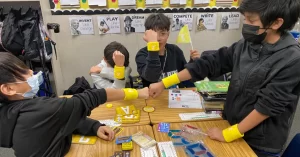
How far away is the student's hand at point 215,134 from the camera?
1067mm

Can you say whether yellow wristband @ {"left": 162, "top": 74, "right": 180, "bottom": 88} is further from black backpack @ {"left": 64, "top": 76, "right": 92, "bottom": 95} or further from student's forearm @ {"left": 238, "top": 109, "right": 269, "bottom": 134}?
black backpack @ {"left": 64, "top": 76, "right": 92, "bottom": 95}

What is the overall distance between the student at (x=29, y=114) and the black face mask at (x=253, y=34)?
822 mm

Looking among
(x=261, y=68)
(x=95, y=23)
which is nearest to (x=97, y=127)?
(x=261, y=68)

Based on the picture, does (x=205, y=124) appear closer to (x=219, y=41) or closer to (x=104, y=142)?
(x=104, y=142)

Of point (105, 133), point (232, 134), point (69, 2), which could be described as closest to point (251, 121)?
point (232, 134)

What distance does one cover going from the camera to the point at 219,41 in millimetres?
2775

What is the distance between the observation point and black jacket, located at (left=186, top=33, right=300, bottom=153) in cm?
92

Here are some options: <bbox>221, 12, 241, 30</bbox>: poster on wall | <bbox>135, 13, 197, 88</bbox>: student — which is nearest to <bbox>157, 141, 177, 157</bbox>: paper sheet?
<bbox>135, 13, 197, 88</bbox>: student

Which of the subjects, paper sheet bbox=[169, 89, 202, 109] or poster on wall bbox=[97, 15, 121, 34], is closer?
paper sheet bbox=[169, 89, 202, 109]

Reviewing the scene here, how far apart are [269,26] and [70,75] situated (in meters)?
2.40

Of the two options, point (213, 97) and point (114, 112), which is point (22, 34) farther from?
point (213, 97)

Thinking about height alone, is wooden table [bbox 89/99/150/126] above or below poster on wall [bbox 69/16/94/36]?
below

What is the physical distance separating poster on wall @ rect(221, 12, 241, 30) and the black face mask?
174cm

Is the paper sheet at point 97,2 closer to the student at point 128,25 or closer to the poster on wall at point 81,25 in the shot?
the poster on wall at point 81,25
